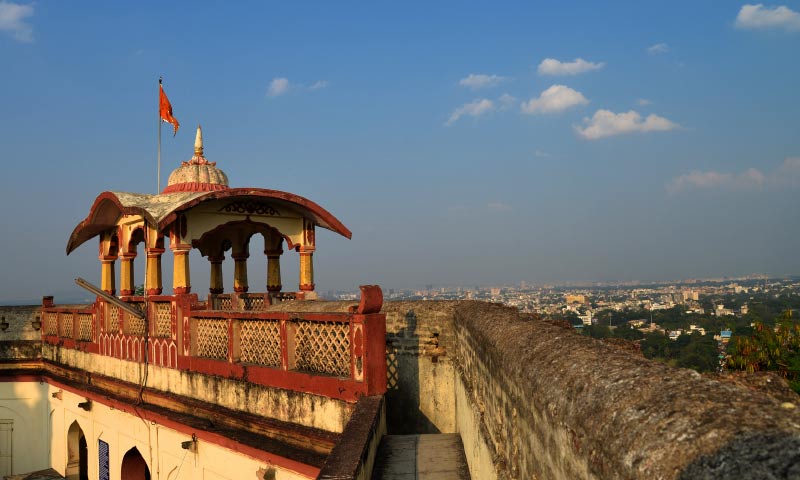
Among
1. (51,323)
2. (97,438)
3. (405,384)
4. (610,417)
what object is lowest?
(97,438)

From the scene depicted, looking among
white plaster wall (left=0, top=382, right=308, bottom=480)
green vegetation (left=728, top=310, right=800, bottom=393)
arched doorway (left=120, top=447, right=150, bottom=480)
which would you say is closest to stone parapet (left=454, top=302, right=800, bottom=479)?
white plaster wall (left=0, top=382, right=308, bottom=480)

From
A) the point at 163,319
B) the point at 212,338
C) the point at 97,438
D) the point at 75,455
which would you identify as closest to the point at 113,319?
the point at 97,438

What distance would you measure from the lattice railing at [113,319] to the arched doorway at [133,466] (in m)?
2.79

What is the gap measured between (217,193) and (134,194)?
2.56 metres

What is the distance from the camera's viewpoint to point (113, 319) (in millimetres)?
13023

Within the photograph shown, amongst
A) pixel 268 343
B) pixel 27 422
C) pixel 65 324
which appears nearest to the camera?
pixel 268 343

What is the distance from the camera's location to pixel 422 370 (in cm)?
989

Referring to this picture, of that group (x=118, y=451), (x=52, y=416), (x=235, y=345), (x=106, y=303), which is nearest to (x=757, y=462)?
(x=235, y=345)

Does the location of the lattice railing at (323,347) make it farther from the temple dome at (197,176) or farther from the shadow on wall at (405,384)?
the temple dome at (197,176)

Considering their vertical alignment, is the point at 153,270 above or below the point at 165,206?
below

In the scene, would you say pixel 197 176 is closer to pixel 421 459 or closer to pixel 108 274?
pixel 108 274

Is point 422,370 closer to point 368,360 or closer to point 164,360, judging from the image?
point 368,360

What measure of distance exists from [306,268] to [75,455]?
28.4 feet

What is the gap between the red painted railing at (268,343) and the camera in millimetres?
7199
